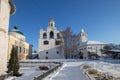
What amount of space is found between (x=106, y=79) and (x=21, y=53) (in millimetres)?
35334

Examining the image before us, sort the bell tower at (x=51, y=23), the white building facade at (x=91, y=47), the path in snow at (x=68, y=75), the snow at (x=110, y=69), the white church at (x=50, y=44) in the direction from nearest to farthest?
1. the path in snow at (x=68, y=75)
2. the snow at (x=110, y=69)
3. the white church at (x=50, y=44)
4. the bell tower at (x=51, y=23)
5. the white building facade at (x=91, y=47)

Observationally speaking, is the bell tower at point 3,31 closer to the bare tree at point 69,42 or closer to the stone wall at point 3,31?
the stone wall at point 3,31

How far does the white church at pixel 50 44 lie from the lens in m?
55.8

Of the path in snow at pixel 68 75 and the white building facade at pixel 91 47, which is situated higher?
the white building facade at pixel 91 47

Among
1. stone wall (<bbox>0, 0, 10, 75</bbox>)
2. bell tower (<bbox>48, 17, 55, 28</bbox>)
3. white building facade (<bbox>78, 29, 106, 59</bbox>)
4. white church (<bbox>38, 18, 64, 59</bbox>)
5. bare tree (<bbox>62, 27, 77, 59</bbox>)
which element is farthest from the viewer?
white building facade (<bbox>78, 29, 106, 59</bbox>)

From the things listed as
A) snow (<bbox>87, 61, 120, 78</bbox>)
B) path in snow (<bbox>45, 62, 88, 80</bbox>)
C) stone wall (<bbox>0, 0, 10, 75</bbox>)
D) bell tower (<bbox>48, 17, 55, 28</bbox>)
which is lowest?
snow (<bbox>87, 61, 120, 78</bbox>)

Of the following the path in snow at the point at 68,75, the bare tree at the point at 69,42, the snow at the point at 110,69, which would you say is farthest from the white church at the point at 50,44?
the path in snow at the point at 68,75

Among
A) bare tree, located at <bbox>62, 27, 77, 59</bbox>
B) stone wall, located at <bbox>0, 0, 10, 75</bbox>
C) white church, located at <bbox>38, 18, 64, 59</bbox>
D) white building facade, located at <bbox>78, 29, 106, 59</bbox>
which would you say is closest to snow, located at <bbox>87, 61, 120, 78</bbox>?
stone wall, located at <bbox>0, 0, 10, 75</bbox>

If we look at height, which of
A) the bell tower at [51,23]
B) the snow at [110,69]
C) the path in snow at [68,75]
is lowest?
the snow at [110,69]

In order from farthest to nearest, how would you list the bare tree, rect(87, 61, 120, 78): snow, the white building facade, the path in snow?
the white building facade
the bare tree
rect(87, 61, 120, 78): snow
the path in snow

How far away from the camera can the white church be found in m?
55.8

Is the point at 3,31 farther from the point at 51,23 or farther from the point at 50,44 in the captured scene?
the point at 51,23

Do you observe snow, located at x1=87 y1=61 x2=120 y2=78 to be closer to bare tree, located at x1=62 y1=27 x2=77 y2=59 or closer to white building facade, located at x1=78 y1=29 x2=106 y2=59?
bare tree, located at x1=62 y1=27 x2=77 y2=59

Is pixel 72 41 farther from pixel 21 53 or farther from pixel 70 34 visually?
pixel 21 53
